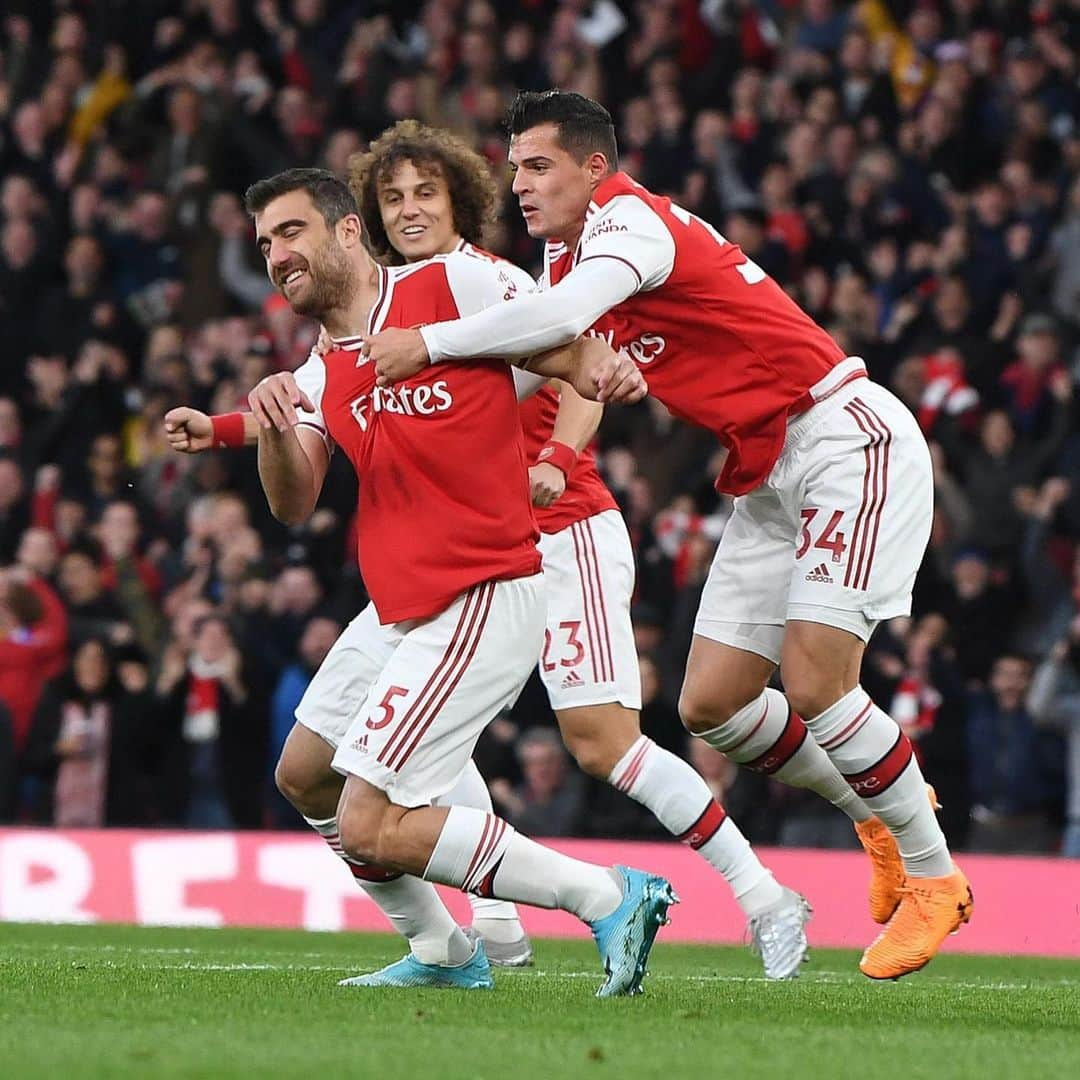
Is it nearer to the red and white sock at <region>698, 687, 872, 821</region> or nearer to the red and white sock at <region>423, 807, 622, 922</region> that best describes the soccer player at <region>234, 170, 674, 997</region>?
the red and white sock at <region>423, 807, 622, 922</region>

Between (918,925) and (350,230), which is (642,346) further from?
(918,925)

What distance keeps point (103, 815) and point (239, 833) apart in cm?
156

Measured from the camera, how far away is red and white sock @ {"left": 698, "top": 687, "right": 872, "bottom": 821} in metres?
7.49

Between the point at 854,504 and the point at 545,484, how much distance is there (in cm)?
101

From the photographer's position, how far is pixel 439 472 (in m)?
6.25

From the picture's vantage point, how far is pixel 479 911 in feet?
26.7

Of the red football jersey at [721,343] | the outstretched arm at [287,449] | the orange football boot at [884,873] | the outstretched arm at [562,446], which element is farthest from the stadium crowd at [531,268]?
the outstretched arm at [287,449]

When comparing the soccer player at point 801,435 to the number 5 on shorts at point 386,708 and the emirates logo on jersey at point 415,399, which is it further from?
the number 5 on shorts at point 386,708

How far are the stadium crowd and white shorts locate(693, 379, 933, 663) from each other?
489 centimetres

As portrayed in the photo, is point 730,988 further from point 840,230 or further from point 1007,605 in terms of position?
point 840,230

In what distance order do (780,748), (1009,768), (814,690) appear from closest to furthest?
(814,690), (780,748), (1009,768)

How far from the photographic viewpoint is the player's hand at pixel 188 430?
20.7 ft

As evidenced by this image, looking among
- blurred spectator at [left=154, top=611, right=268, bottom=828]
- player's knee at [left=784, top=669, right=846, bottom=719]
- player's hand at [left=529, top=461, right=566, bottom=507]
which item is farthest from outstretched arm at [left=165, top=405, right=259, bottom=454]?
blurred spectator at [left=154, top=611, right=268, bottom=828]

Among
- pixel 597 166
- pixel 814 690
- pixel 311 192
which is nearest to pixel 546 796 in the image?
pixel 814 690
